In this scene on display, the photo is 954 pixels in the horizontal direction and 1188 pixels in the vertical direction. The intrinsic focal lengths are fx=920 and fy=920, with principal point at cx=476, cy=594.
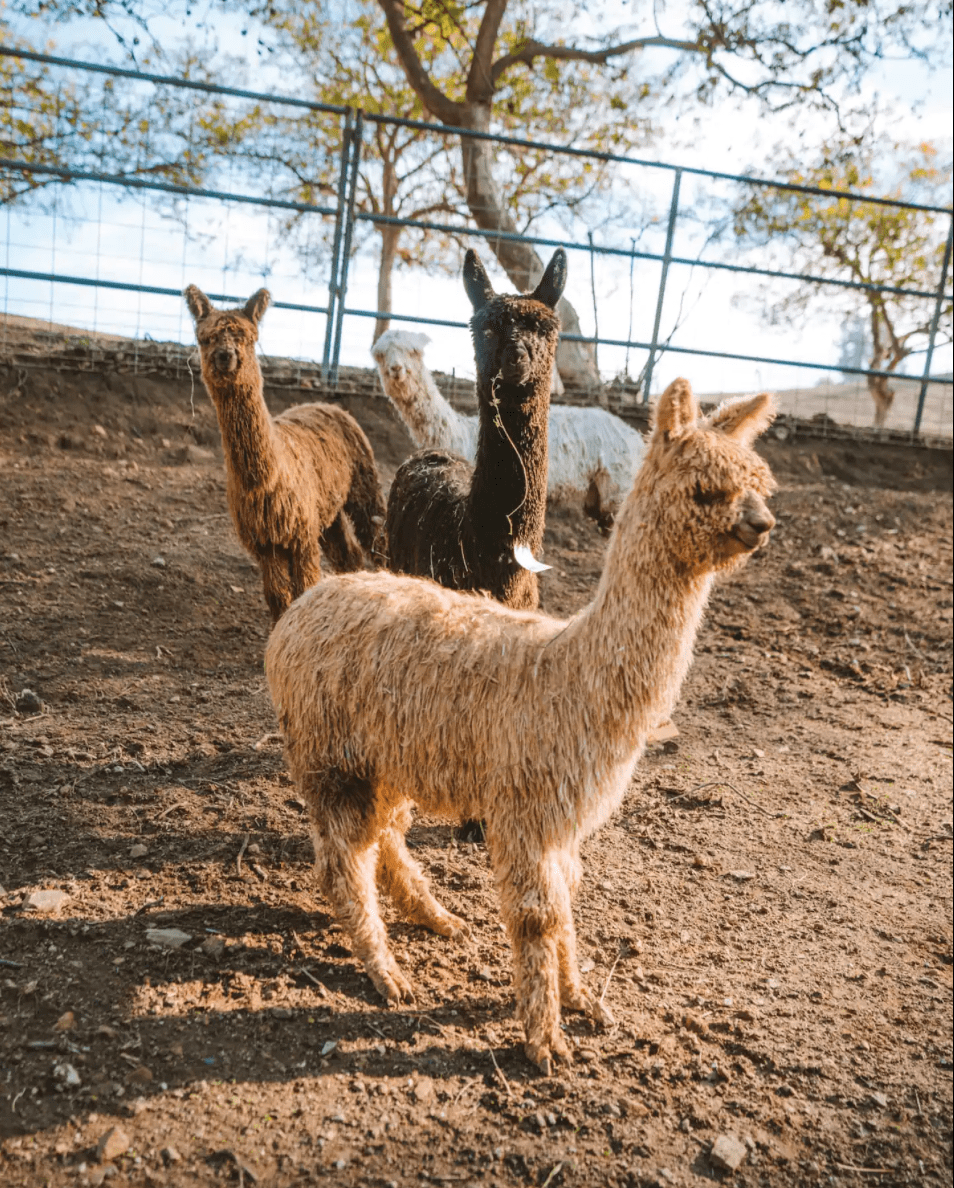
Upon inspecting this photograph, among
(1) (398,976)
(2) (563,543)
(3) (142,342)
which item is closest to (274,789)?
(1) (398,976)

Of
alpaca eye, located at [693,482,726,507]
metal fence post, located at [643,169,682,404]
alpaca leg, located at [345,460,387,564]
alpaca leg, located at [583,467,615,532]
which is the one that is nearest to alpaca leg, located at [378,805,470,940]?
alpaca eye, located at [693,482,726,507]

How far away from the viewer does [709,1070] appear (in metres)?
2.96

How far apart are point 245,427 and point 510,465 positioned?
5.32 feet

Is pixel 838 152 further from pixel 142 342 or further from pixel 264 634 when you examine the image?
pixel 264 634

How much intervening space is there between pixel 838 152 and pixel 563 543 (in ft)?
22.6

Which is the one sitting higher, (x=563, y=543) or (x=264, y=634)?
(x=563, y=543)

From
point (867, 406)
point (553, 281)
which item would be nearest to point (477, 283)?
point (553, 281)

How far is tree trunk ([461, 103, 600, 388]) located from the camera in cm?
1023

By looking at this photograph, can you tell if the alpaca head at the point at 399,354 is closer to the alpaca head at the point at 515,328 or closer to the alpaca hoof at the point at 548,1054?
the alpaca head at the point at 515,328

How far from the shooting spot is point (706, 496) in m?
2.50

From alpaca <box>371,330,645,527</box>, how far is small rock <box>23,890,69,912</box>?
4092 mm

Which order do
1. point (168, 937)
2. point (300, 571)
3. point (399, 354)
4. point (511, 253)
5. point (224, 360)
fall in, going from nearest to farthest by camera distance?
point (168, 937), point (224, 360), point (300, 571), point (399, 354), point (511, 253)

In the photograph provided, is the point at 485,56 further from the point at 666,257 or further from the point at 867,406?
the point at 867,406

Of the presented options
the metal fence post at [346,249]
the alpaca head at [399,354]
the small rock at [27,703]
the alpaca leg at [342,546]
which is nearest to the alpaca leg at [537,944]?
the small rock at [27,703]
